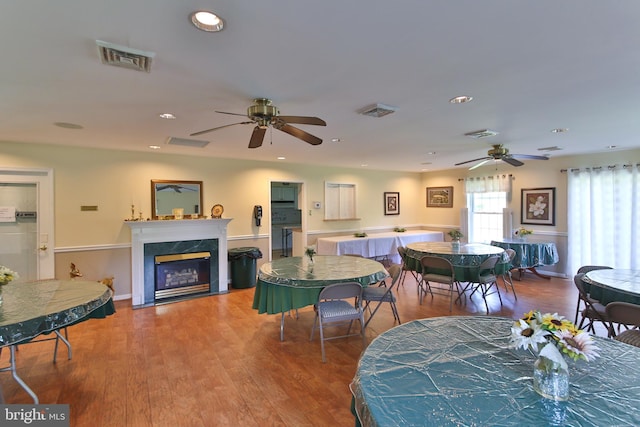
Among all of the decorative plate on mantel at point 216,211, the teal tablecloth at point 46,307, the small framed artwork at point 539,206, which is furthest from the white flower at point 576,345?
the small framed artwork at point 539,206

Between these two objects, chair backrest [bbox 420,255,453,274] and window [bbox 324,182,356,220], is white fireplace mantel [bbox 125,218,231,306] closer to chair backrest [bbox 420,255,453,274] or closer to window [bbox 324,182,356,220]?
window [bbox 324,182,356,220]

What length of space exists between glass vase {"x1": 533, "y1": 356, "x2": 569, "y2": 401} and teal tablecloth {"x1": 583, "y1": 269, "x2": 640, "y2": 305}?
7.05 feet

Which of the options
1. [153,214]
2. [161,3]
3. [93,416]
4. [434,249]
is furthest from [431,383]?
[153,214]

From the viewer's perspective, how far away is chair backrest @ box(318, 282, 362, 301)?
290cm

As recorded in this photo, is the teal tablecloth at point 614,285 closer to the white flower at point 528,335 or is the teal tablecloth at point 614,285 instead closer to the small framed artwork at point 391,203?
the white flower at point 528,335

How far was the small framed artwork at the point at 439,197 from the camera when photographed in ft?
26.6

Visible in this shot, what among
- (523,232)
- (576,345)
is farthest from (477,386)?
(523,232)

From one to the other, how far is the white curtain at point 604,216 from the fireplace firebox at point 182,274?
677 cm

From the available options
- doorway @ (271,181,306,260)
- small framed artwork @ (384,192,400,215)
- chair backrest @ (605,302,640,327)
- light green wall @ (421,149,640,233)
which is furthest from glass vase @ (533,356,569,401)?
doorway @ (271,181,306,260)

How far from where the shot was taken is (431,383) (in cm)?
127

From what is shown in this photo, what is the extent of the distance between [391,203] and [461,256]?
407 cm

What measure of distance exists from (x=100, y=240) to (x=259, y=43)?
14.8 ft

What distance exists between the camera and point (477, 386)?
1.25m

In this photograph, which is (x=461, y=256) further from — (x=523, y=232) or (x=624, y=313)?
(x=523, y=232)
